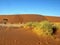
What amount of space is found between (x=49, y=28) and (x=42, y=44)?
22.7ft

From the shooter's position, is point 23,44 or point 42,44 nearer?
point 23,44

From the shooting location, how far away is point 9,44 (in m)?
11.6

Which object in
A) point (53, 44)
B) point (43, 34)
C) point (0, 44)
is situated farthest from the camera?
point (43, 34)

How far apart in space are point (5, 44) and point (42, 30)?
28.3ft

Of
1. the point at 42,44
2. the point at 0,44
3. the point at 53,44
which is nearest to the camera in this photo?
the point at 0,44

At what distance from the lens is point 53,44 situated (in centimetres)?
1380

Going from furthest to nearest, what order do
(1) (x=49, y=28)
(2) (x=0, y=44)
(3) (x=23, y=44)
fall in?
(1) (x=49, y=28), (3) (x=23, y=44), (2) (x=0, y=44)

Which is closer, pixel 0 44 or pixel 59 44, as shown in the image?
pixel 0 44

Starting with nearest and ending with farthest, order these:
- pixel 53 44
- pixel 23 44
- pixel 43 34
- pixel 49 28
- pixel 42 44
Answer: pixel 23 44
pixel 42 44
pixel 53 44
pixel 43 34
pixel 49 28

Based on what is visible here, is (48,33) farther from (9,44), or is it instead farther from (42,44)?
(9,44)

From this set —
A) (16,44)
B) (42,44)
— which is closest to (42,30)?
(42,44)

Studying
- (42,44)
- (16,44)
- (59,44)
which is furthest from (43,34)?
(16,44)

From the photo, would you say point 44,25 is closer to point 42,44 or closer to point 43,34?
point 43,34

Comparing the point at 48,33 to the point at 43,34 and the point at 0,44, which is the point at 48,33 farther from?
the point at 0,44
